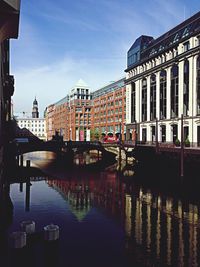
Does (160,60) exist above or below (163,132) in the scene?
above

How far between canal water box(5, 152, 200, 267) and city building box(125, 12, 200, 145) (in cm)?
2428

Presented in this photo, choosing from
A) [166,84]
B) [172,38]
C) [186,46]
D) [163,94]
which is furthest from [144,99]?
[186,46]

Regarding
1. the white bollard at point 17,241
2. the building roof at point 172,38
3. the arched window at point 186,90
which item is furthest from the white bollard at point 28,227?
the building roof at point 172,38

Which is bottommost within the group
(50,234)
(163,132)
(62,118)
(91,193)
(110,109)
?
(91,193)

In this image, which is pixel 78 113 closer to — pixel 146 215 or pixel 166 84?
pixel 166 84

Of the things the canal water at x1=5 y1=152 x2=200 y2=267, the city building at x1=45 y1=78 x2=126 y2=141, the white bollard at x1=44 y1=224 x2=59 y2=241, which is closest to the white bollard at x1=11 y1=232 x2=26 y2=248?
the canal water at x1=5 y1=152 x2=200 y2=267

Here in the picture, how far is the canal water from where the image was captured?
15.9 metres

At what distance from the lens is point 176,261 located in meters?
15.9

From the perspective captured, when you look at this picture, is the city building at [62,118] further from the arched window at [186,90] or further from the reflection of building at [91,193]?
the reflection of building at [91,193]

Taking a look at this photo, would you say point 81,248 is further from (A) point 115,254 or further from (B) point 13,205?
(B) point 13,205

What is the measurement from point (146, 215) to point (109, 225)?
4.44 m

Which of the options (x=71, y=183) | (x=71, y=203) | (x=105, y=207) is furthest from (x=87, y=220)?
(x=71, y=183)

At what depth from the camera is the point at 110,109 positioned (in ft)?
384

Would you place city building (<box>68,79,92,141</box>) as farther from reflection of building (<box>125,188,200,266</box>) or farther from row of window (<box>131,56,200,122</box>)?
reflection of building (<box>125,188,200,266</box>)
